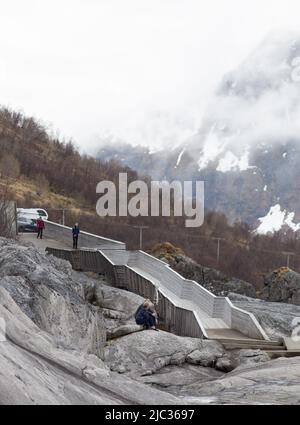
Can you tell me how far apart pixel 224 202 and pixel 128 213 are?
257ft

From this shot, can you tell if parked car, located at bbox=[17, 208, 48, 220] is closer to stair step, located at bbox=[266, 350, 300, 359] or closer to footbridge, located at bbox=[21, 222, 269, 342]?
footbridge, located at bbox=[21, 222, 269, 342]

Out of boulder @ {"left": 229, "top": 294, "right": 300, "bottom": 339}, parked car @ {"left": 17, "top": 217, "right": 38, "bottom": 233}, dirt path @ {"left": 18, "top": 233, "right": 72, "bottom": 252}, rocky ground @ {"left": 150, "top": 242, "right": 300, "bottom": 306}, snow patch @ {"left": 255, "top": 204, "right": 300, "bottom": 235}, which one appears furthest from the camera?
snow patch @ {"left": 255, "top": 204, "right": 300, "bottom": 235}

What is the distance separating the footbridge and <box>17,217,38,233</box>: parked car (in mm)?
5374

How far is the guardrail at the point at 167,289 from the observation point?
71.8 ft

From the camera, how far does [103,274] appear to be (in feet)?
100

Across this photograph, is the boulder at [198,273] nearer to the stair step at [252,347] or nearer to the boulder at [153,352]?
the stair step at [252,347]

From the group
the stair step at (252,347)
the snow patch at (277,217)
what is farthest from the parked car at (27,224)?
the snow patch at (277,217)

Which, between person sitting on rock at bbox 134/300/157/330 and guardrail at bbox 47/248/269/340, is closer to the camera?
person sitting on rock at bbox 134/300/157/330

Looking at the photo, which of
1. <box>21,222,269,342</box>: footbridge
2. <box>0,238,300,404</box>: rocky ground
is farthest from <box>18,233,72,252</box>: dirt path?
<box>0,238,300,404</box>: rocky ground

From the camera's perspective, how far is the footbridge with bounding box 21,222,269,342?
2159 cm

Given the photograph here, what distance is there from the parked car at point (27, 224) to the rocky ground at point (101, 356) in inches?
743

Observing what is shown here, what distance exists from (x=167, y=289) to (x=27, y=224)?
1817 cm

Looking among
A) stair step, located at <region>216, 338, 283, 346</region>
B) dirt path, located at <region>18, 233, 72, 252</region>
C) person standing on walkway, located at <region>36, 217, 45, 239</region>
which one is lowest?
stair step, located at <region>216, 338, 283, 346</region>
